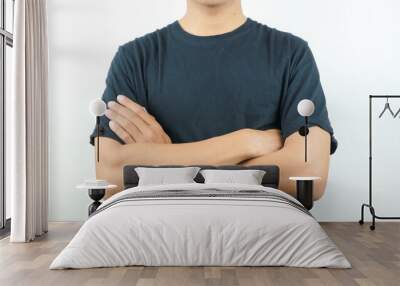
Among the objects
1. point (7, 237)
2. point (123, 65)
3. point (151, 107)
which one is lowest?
point (7, 237)

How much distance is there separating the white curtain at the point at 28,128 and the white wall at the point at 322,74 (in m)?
0.72

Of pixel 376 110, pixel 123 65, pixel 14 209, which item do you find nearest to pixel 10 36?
pixel 123 65

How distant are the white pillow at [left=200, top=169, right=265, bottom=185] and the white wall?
1144 mm

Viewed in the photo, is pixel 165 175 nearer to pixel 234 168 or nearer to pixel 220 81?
pixel 234 168

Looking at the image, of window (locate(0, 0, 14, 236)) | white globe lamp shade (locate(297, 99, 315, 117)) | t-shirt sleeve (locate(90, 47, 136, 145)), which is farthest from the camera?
t-shirt sleeve (locate(90, 47, 136, 145))

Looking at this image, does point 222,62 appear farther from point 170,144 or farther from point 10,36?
point 10,36

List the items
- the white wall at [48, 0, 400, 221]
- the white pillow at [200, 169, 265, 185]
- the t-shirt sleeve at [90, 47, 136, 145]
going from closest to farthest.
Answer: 1. the white pillow at [200, 169, 265, 185]
2. the t-shirt sleeve at [90, 47, 136, 145]
3. the white wall at [48, 0, 400, 221]

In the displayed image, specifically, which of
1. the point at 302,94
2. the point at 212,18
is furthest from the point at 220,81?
the point at 302,94

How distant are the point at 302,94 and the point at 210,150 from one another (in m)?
1.26

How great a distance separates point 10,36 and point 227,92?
2512 mm

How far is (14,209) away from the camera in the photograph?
5.93 meters

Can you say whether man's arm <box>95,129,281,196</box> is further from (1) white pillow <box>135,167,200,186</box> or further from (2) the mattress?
(2) the mattress

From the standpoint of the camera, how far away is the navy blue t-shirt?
22.8ft

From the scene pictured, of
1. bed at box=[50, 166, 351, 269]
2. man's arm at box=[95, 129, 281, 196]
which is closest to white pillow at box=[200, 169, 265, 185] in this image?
man's arm at box=[95, 129, 281, 196]
